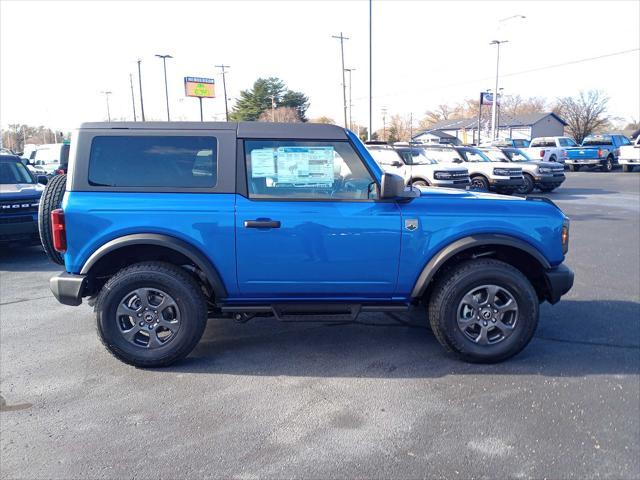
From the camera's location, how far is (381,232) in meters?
4.38

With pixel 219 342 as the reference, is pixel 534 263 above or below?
above

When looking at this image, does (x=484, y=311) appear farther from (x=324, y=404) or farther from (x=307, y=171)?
(x=307, y=171)

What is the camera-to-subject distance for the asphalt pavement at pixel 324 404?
3.15m

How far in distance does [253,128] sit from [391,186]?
1.24 metres

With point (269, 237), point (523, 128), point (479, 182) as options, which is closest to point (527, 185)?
point (479, 182)

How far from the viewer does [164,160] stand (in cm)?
443

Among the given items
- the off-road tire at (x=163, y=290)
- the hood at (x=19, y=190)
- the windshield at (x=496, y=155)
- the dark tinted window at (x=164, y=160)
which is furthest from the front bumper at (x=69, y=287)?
the windshield at (x=496, y=155)

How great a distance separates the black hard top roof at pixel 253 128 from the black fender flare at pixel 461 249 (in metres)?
1.24

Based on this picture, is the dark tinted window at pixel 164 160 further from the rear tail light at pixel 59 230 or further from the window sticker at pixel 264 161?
the rear tail light at pixel 59 230

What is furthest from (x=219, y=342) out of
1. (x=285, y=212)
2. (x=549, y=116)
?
(x=549, y=116)

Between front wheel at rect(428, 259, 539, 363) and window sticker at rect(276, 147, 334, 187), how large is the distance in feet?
4.33

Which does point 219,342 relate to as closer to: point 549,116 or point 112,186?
point 112,186

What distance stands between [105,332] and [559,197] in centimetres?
1784

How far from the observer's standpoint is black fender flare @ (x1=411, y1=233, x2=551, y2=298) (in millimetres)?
4379
